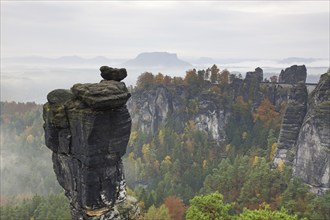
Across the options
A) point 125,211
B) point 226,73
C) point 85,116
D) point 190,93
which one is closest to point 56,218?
point 125,211

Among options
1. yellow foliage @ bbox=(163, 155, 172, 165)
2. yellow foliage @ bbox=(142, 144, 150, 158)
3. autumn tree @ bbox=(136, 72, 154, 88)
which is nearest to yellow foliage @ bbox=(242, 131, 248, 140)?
yellow foliage @ bbox=(163, 155, 172, 165)

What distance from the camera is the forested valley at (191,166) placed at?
6512 centimetres

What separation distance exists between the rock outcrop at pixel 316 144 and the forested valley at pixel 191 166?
95.8 inches

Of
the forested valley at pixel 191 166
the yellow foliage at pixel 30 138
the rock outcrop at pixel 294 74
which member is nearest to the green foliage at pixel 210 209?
the forested valley at pixel 191 166

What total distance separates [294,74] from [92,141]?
329ft

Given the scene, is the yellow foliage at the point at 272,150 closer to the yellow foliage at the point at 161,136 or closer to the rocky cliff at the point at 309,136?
the rocky cliff at the point at 309,136

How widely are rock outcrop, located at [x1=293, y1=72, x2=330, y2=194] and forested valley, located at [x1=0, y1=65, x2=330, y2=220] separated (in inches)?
95.8

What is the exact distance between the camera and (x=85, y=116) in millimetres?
21734

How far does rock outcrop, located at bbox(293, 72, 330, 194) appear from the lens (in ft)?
204

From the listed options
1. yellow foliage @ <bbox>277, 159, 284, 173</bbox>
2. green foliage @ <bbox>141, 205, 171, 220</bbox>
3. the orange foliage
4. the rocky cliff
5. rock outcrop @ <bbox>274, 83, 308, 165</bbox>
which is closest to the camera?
green foliage @ <bbox>141, 205, 171, 220</bbox>

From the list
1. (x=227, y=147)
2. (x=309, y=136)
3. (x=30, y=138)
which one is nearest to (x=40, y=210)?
(x=227, y=147)

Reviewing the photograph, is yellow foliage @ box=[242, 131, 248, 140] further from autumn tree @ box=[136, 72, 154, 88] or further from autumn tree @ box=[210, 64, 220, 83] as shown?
autumn tree @ box=[136, 72, 154, 88]

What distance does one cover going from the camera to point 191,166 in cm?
9838

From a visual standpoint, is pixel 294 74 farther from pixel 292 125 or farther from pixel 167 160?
pixel 167 160
